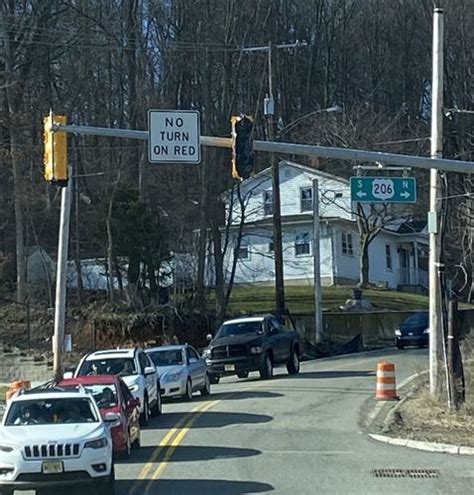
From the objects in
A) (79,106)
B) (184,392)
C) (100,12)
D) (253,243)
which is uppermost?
(100,12)

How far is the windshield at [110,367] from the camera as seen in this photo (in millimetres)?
23922

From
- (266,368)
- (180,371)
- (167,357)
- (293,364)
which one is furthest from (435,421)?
(293,364)

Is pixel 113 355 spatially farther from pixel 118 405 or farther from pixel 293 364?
pixel 293 364

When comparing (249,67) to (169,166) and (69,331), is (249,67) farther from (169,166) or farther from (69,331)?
(69,331)

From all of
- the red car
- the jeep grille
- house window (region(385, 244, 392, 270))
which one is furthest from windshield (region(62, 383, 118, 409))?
house window (region(385, 244, 392, 270))

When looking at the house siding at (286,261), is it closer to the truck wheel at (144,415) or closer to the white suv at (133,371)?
the white suv at (133,371)

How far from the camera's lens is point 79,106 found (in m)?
54.6

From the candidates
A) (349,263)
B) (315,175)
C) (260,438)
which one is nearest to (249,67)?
(315,175)

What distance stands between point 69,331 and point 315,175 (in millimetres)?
27259

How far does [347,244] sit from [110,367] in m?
48.8

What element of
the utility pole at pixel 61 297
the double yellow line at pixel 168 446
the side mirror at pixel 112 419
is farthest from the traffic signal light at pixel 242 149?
the utility pole at pixel 61 297

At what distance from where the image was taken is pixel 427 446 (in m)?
18.9

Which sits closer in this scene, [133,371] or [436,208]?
[133,371]

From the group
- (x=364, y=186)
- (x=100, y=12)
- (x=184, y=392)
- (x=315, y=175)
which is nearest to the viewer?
(x=364, y=186)
